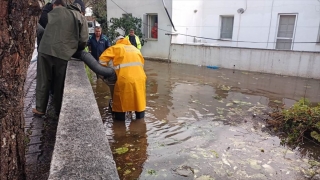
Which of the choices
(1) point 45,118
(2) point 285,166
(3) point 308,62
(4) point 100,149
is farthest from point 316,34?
(4) point 100,149

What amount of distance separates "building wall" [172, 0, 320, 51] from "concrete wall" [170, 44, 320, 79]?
1460 millimetres

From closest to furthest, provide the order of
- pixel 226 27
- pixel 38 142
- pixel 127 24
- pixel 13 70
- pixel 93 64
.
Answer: pixel 13 70 < pixel 38 142 < pixel 93 64 < pixel 226 27 < pixel 127 24

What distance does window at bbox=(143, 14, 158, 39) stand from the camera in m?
14.6

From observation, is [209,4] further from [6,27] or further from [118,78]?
[6,27]

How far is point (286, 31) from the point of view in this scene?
12.1 metres

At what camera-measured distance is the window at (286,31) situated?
467 inches

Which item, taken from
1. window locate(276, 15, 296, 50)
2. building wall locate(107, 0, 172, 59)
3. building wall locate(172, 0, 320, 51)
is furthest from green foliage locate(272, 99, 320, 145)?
building wall locate(107, 0, 172, 59)

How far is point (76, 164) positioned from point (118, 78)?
291 centimetres

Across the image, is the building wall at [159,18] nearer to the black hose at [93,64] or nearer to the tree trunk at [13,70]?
the black hose at [93,64]

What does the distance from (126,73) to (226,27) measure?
10773mm

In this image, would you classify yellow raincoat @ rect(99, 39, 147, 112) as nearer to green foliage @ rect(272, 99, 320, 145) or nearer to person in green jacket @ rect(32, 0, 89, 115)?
person in green jacket @ rect(32, 0, 89, 115)

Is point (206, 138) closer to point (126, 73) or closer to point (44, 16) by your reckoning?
point (126, 73)

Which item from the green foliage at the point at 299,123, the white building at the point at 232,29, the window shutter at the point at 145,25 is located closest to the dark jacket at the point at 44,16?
the green foliage at the point at 299,123

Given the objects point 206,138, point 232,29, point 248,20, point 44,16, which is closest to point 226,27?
point 232,29
